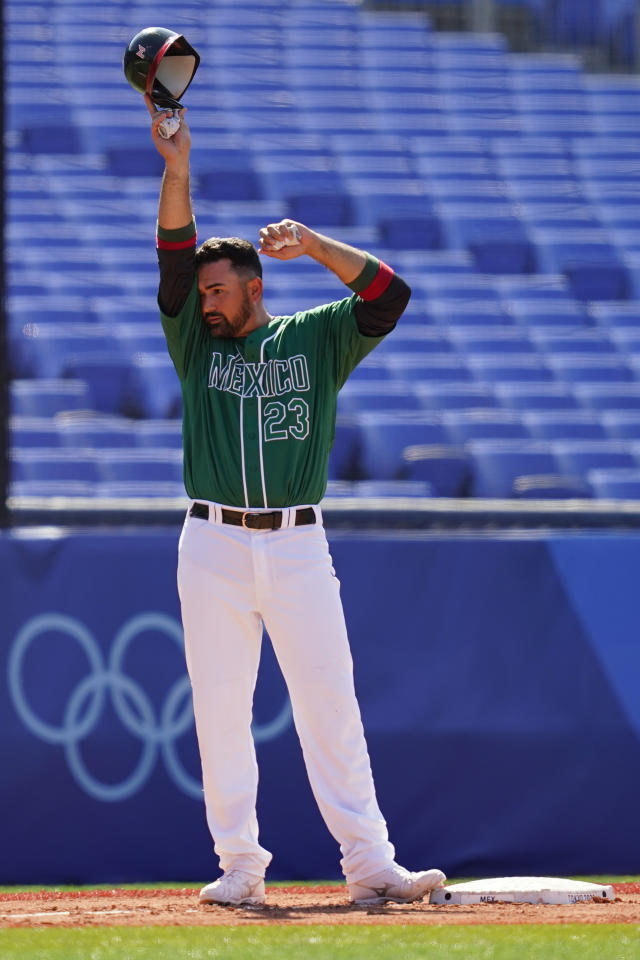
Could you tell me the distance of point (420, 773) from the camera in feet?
17.4

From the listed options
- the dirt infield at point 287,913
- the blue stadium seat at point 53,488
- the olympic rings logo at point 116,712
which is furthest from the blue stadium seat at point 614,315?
the dirt infield at point 287,913

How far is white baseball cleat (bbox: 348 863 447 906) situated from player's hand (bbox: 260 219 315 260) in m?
1.58

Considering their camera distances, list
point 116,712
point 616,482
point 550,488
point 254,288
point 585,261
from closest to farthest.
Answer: point 254,288 → point 116,712 → point 550,488 → point 616,482 → point 585,261

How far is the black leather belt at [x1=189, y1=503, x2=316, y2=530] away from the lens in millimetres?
3793

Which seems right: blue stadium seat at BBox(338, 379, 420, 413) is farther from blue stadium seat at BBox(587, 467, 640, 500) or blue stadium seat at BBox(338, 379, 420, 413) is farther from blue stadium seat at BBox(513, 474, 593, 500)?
blue stadium seat at BBox(587, 467, 640, 500)

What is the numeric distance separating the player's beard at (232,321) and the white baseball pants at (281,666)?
0.48m

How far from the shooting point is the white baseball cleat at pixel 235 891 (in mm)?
3727

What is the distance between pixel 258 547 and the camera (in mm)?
3775

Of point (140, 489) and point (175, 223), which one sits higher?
point (175, 223)

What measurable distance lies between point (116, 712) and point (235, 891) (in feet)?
5.16

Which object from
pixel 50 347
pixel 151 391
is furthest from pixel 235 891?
pixel 50 347

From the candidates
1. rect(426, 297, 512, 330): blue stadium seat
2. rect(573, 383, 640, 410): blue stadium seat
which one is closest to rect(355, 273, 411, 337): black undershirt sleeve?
rect(573, 383, 640, 410): blue stadium seat

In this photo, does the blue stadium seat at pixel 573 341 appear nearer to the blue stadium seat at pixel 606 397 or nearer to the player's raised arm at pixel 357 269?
the blue stadium seat at pixel 606 397

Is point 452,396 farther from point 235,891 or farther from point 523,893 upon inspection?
point 235,891
